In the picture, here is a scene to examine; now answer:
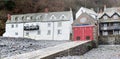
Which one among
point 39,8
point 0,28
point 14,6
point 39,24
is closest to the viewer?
point 39,24

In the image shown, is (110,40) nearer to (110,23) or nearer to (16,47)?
(110,23)

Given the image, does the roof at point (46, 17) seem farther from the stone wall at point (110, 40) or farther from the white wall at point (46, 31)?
the stone wall at point (110, 40)

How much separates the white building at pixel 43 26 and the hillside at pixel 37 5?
13.7 ft

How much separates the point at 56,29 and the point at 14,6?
20.9 metres

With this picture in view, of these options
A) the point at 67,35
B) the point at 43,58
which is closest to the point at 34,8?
the point at 67,35

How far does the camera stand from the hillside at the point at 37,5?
56.5m

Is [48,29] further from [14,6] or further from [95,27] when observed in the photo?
[14,6]

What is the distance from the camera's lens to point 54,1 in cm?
7125

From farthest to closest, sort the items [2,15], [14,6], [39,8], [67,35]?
[39,8] < [14,6] < [2,15] < [67,35]

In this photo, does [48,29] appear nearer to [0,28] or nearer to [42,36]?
[42,36]

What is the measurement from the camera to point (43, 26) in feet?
146

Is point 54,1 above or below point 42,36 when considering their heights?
above

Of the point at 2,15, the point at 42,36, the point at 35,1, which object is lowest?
the point at 42,36

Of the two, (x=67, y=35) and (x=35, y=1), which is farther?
(x=35, y=1)
